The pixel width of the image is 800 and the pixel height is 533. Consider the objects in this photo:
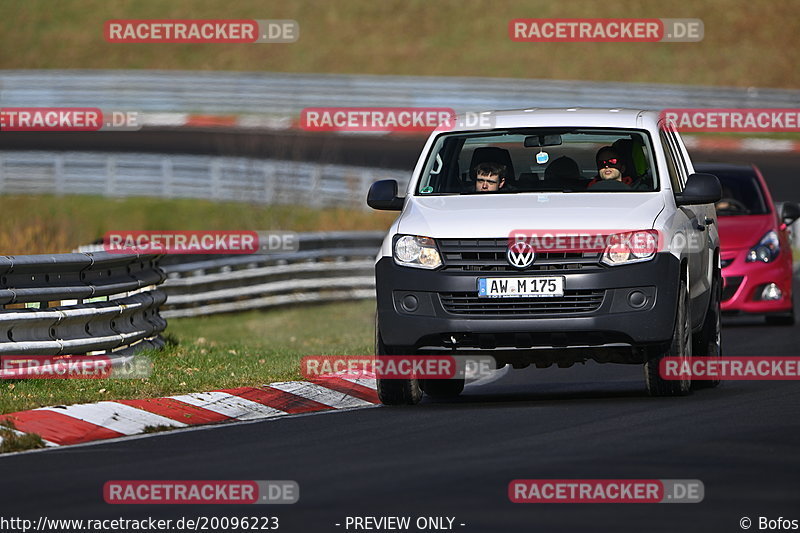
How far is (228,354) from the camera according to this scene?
48.8 feet

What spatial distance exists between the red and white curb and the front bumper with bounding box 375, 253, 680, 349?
1.00 meters

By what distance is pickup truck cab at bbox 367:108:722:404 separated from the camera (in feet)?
36.6

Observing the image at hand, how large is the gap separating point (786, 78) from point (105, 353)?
41656mm

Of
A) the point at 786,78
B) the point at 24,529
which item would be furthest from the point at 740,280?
the point at 786,78

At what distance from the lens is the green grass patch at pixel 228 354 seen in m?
11.6

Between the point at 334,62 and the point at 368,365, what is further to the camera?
the point at 334,62

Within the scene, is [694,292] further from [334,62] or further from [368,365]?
[334,62]

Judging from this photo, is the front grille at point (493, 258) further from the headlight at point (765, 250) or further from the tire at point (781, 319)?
the tire at point (781, 319)

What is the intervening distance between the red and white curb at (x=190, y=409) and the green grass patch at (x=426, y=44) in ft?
132

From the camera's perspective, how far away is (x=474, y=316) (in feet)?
36.9

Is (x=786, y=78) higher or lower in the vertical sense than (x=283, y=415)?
higher

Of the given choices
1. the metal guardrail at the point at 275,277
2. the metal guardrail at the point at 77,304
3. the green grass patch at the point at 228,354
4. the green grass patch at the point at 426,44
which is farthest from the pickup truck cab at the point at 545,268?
the green grass patch at the point at 426,44

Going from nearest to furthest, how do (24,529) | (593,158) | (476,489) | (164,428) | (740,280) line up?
(24,529), (476,489), (164,428), (593,158), (740,280)

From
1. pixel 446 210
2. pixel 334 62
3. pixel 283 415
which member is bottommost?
pixel 283 415
